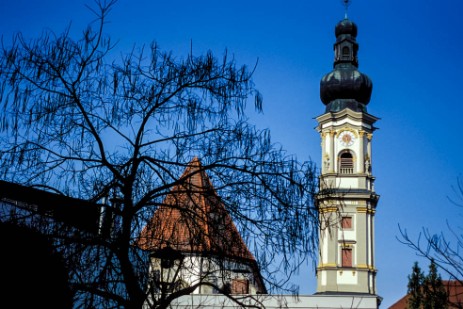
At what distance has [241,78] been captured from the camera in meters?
6.85

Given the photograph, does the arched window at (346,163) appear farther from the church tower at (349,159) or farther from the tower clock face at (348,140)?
the tower clock face at (348,140)

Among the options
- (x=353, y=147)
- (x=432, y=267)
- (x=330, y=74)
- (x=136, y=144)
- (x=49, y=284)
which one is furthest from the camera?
(x=330, y=74)

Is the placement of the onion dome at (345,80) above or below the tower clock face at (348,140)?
above

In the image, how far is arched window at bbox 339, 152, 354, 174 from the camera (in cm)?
4538

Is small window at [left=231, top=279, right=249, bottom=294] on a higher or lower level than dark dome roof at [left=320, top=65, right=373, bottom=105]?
lower

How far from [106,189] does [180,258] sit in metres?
1.06

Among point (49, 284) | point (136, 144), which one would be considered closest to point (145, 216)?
point (136, 144)

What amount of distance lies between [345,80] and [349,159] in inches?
239

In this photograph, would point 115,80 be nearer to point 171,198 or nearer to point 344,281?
point 171,198

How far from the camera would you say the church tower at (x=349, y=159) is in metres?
42.3

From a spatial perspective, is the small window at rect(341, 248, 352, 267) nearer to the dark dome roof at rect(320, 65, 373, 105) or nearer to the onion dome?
the onion dome

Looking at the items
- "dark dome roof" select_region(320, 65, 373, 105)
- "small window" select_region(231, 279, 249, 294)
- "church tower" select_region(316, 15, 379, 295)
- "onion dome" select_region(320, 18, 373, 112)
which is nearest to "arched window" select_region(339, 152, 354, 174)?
"church tower" select_region(316, 15, 379, 295)

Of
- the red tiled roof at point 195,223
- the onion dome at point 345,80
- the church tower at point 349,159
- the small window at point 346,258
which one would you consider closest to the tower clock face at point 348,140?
the church tower at point 349,159

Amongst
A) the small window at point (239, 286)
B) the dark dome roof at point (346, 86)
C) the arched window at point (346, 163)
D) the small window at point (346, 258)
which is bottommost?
the small window at point (239, 286)
